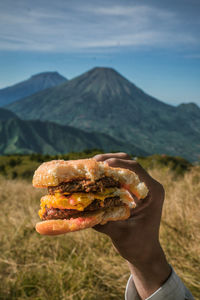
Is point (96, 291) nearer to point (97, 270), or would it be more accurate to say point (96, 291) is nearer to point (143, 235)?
point (97, 270)

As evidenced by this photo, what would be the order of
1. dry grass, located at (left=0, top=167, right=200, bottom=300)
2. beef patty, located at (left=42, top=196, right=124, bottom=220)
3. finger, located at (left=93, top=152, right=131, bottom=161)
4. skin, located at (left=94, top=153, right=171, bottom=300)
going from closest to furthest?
skin, located at (left=94, top=153, right=171, bottom=300) → finger, located at (left=93, top=152, right=131, bottom=161) → beef patty, located at (left=42, top=196, right=124, bottom=220) → dry grass, located at (left=0, top=167, right=200, bottom=300)

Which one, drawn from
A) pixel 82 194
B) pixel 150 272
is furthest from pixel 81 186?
pixel 150 272

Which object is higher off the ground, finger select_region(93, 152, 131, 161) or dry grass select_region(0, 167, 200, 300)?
finger select_region(93, 152, 131, 161)

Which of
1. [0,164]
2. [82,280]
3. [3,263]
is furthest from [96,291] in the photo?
[0,164]

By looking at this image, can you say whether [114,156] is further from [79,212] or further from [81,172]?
[79,212]

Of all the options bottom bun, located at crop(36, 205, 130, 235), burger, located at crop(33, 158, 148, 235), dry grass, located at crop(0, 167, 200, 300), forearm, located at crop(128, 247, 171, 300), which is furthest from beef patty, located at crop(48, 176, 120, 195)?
dry grass, located at crop(0, 167, 200, 300)

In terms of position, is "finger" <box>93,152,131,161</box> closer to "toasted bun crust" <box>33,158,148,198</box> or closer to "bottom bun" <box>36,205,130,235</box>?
"toasted bun crust" <box>33,158,148,198</box>
